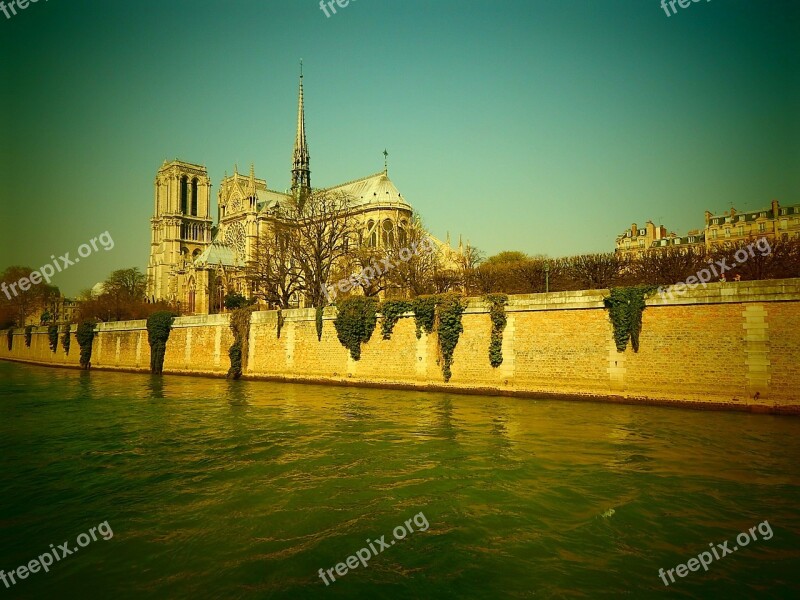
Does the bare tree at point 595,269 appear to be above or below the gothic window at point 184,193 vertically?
below

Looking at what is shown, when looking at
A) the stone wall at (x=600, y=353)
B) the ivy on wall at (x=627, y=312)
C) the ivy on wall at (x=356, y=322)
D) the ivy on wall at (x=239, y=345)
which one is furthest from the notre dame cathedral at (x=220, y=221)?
the ivy on wall at (x=627, y=312)

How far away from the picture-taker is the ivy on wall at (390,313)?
20.2 m

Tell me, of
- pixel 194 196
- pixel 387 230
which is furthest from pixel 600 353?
pixel 194 196

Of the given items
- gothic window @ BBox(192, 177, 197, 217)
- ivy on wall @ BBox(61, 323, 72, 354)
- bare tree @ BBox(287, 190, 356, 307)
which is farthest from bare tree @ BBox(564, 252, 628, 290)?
gothic window @ BBox(192, 177, 197, 217)

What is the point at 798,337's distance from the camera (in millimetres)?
12695

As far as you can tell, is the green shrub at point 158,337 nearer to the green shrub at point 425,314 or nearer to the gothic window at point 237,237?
the green shrub at point 425,314

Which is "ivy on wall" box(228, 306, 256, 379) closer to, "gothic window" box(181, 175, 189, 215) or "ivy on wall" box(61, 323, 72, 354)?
"ivy on wall" box(61, 323, 72, 354)

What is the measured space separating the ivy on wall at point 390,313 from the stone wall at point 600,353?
0.77 feet

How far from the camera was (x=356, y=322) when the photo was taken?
70.0 feet

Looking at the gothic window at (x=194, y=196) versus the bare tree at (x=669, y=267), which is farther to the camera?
the gothic window at (x=194, y=196)

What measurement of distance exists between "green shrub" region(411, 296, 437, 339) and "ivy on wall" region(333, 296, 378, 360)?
2322 millimetres

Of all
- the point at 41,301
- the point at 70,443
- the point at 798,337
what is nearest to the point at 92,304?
the point at 41,301

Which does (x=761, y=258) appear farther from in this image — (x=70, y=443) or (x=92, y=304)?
(x=92, y=304)

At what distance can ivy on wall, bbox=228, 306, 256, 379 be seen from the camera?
2605 cm
